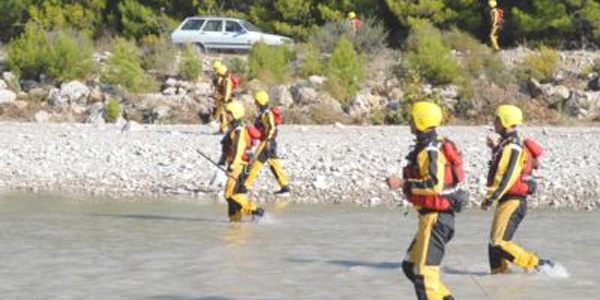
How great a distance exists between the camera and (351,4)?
32656mm

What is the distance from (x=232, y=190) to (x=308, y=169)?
5073 mm

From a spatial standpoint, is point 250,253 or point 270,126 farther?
point 270,126

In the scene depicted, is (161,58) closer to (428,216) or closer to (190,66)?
(190,66)

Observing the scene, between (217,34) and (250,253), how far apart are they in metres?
20.3

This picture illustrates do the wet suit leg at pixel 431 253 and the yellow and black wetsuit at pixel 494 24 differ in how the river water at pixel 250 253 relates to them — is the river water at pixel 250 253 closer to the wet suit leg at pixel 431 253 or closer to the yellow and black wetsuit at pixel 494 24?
the wet suit leg at pixel 431 253

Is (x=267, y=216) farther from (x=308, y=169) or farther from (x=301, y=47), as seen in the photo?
(x=301, y=47)

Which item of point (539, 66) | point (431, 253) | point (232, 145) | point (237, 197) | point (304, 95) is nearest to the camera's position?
point (431, 253)

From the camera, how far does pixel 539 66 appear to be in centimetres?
2692

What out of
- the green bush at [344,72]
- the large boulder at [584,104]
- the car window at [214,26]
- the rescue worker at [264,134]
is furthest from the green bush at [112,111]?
the rescue worker at [264,134]

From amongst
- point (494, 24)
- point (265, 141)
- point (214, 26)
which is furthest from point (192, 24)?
point (265, 141)

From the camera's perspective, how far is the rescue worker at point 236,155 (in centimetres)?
1244

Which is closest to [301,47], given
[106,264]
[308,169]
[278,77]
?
[278,77]

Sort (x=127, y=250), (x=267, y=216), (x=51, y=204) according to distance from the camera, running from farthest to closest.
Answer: (x=51, y=204), (x=267, y=216), (x=127, y=250)

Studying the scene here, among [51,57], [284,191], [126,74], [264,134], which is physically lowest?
[284,191]
